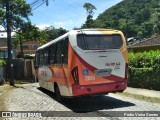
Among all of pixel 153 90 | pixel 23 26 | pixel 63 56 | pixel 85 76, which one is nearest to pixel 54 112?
pixel 85 76

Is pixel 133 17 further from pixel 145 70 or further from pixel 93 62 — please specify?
pixel 93 62

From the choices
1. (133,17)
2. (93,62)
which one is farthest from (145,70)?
(133,17)

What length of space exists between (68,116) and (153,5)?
109281mm

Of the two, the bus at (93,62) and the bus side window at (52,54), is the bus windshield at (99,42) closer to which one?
the bus at (93,62)

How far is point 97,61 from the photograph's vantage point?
13.1 metres

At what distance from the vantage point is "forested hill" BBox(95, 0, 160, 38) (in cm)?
10444

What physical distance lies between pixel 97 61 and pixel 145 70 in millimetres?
5802

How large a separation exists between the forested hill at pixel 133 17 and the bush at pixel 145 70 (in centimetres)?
8006

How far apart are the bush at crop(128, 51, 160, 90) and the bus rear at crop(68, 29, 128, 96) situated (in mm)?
4024

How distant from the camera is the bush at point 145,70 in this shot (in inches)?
672

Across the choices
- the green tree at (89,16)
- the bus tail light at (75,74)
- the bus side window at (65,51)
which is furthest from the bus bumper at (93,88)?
the green tree at (89,16)

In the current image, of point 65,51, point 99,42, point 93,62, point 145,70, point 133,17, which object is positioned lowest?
point 145,70

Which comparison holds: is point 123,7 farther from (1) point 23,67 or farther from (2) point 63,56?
(2) point 63,56

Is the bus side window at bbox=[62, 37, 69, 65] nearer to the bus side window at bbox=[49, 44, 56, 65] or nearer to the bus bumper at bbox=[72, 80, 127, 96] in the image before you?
the bus bumper at bbox=[72, 80, 127, 96]
